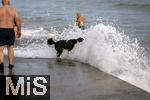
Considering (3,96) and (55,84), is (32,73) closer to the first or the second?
(55,84)

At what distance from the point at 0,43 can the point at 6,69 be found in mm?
718

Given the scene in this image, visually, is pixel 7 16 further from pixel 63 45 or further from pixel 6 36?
pixel 63 45

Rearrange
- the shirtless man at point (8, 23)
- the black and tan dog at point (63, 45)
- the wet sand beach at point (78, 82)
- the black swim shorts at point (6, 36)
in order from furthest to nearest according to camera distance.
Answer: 1. the black and tan dog at point (63, 45)
2. the black swim shorts at point (6, 36)
3. the shirtless man at point (8, 23)
4. the wet sand beach at point (78, 82)

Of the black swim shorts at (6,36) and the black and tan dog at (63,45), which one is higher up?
the black swim shorts at (6,36)

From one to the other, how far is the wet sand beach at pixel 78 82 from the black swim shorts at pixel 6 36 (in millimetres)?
652

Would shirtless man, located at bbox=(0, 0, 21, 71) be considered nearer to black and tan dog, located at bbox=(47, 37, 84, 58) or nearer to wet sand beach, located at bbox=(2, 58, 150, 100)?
wet sand beach, located at bbox=(2, 58, 150, 100)

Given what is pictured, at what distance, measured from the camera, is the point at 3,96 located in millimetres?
7266

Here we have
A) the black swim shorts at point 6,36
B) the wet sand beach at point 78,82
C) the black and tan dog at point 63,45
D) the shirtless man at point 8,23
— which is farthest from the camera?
the black and tan dog at point 63,45

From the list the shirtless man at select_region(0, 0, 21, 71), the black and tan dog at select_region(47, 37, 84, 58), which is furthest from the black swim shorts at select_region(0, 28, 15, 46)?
the black and tan dog at select_region(47, 37, 84, 58)

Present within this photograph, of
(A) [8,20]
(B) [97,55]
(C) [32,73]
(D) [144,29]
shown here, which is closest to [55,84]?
(C) [32,73]

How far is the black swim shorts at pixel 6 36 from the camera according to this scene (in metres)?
9.28

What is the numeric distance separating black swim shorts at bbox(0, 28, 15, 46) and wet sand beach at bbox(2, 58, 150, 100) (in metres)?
0.65

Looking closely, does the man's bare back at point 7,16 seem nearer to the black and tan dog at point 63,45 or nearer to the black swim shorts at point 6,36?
the black swim shorts at point 6,36

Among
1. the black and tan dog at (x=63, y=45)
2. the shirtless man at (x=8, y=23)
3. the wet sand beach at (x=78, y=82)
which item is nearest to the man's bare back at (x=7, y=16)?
the shirtless man at (x=8, y=23)
